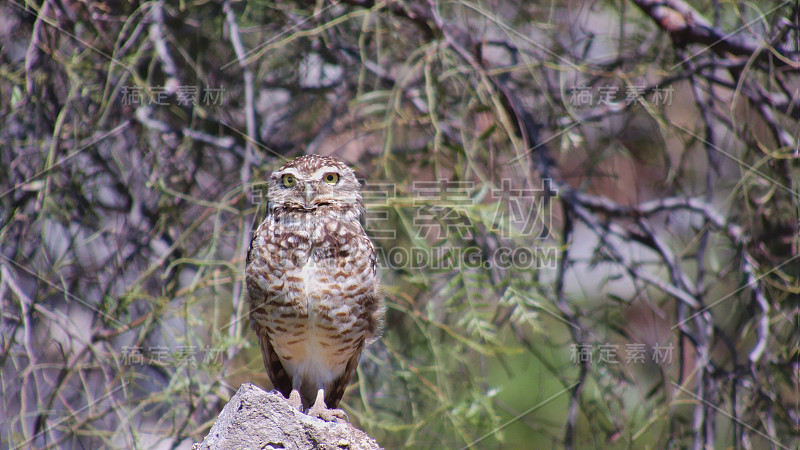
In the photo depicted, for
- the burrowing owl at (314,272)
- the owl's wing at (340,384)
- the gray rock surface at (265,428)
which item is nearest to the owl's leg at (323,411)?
the burrowing owl at (314,272)

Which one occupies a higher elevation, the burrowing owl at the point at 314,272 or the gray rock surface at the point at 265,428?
the burrowing owl at the point at 314,272

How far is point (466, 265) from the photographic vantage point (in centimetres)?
296

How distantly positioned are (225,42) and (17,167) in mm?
1166

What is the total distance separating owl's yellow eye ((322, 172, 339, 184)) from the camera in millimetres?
2832

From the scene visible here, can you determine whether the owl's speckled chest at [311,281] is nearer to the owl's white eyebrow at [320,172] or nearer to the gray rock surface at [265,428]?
the owl's white eyebrow at [320,172]

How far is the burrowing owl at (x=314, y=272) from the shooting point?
9.03 ft

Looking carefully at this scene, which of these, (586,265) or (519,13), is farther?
(519,13)

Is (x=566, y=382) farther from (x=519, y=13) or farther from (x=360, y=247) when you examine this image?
(x=519, y=13)

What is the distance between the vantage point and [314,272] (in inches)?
109

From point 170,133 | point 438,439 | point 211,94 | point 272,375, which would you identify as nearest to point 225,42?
point 211,94

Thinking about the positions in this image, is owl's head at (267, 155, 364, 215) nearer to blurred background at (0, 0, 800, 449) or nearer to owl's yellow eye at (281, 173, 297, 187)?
owl's yellow eye at (281, 173, 297, 187)

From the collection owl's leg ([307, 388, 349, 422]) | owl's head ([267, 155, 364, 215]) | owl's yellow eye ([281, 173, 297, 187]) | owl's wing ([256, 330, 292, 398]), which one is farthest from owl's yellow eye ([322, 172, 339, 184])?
owl's leg ([307, 388, 349, 422])

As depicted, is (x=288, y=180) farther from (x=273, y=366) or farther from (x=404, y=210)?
(x=273, y=366)

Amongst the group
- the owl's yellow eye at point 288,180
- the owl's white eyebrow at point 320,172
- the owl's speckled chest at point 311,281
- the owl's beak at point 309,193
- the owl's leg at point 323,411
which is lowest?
the owl's leg at point 323,411
